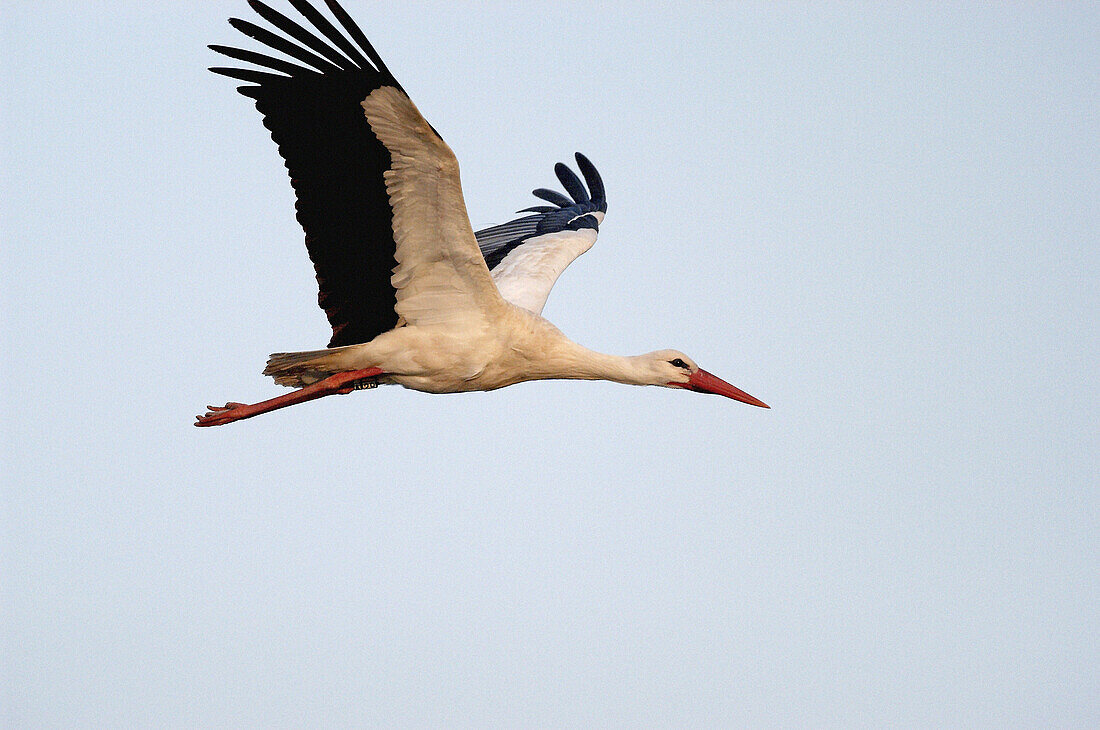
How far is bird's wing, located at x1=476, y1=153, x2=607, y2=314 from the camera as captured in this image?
10.7 metres

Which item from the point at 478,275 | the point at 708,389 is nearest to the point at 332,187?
the point at 478,275

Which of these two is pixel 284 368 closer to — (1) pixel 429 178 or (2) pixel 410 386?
(2) pixel 410 386

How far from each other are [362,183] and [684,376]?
292cm

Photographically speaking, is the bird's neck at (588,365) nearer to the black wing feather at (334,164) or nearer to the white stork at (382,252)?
the white stork at (382,252)

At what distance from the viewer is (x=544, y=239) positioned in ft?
37.6

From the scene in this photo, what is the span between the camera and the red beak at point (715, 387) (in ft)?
32.2

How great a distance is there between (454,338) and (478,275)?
503mm

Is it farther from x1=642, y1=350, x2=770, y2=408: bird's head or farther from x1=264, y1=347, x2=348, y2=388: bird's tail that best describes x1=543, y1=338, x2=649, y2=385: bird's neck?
x1=264, y1=347, x2=348, y2=388: bird's tail

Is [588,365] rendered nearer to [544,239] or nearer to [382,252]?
[382,252]

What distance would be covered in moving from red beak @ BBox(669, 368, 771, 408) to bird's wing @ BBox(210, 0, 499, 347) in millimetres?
1855

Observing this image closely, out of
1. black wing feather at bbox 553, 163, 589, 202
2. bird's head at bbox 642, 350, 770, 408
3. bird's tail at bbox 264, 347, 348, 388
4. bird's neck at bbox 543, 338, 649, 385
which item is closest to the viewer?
bird's tail at bbox 264, 347, 348, 388

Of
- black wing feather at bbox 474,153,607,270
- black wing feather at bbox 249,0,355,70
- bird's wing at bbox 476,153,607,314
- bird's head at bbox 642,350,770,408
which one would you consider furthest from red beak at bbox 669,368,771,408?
black wing feather at bbox 249,0,355,70

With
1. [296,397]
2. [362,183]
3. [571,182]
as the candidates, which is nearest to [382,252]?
[362,183]

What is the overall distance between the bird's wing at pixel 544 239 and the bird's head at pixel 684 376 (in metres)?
1.16
